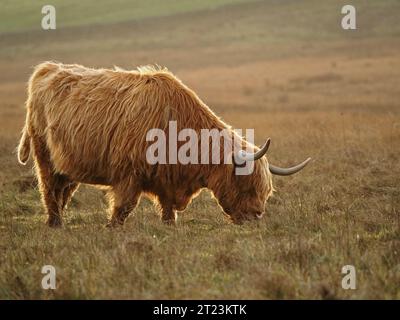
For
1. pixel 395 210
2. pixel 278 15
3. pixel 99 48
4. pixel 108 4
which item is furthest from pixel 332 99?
pixel 108 4

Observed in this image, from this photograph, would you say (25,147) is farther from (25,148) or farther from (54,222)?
(54,222)

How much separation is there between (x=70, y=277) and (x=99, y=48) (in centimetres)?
3765

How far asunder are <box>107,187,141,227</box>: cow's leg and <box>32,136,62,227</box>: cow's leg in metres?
1.01

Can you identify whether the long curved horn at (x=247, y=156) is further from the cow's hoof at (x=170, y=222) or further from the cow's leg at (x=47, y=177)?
the cow's leg at (x=47, y=177)

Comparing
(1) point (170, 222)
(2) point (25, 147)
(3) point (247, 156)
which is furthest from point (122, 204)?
(2) point (25, 147)

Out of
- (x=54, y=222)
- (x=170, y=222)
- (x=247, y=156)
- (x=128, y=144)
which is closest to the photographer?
(x=247, y=156)

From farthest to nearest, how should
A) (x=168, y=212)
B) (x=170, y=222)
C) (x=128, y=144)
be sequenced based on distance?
1. (x=168, y=212)
2. (x=170, y=222)
3. (x=128, y=144)

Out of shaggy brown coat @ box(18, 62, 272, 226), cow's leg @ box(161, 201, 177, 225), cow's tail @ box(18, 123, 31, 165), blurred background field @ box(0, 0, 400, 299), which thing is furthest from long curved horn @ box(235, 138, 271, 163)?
cow's tail @ box(18, 123, 31, 165)

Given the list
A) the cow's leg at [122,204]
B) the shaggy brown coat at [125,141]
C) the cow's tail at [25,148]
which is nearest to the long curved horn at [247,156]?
the shaggy brown coat at [125,141]

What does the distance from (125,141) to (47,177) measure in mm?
1377

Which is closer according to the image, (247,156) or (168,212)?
(247,156)

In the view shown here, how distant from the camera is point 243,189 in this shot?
283 inches

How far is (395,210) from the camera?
7230 mm

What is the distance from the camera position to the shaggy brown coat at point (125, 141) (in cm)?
720
